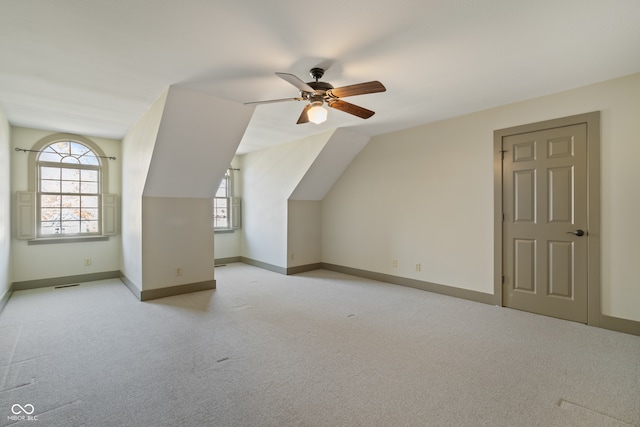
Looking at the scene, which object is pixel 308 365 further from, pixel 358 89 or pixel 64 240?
pixel 64 240

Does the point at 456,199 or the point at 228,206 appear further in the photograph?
the point at 228,206

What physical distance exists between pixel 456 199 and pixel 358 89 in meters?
→ 2.50

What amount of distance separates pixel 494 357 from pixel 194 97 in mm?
3873

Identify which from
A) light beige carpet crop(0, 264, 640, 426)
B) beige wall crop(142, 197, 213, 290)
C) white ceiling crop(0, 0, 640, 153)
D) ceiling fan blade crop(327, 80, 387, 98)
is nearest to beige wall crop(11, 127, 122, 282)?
light beige carpet crop(0, 264, 640, 426)

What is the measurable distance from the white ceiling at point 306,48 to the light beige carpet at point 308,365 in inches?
98.9

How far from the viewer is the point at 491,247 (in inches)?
155

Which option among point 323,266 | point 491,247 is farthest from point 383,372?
point 323,266

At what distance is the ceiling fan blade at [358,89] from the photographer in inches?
95.2

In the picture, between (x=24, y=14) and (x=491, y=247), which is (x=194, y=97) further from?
(x=491, y=247)

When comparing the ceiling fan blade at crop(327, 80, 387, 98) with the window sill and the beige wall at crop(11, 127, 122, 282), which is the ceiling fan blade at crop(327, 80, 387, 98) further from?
the window sill

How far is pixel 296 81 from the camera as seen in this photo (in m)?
2.43

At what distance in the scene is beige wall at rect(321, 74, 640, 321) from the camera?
302 centimetres

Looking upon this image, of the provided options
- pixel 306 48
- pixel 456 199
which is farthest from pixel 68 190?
pixel 456 199

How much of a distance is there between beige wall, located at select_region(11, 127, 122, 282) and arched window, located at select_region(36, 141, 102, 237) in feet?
0.62
